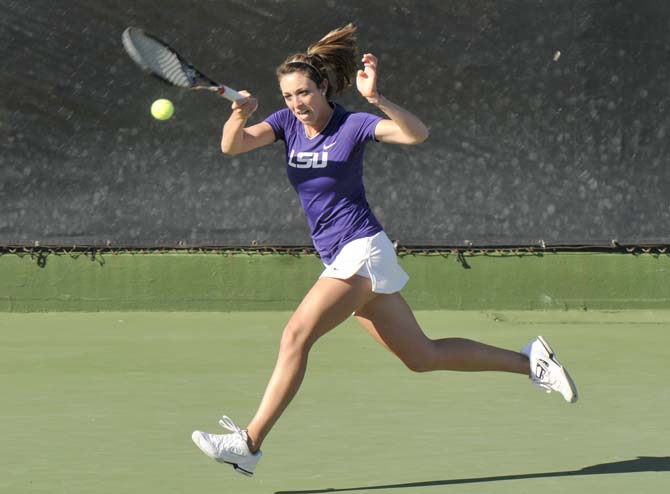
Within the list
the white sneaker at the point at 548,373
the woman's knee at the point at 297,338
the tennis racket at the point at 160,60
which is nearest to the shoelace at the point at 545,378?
the white sneaker at the point at 548,373

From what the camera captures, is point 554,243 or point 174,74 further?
point 554,243

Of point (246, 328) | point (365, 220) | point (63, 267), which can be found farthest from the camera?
point (63, 267)

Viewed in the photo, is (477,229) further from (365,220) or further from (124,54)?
(365,220)

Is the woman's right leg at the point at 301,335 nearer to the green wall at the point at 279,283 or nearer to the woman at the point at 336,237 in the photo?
the woman at the point at 336,237

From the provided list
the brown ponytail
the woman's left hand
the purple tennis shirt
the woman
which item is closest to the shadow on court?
the woman

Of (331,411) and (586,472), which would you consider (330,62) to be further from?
(586,472)

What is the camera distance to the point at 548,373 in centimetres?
475

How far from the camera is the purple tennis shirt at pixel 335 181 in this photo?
4.42 meters

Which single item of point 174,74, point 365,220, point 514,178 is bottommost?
point 365,220

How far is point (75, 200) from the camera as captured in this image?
794 centimetres

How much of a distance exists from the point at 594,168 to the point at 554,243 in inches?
18.8

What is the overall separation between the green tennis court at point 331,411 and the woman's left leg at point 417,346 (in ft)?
0.89

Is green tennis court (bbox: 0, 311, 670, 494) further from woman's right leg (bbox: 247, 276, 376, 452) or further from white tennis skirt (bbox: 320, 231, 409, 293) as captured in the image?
white tennis skirt (bbox: 320, 231, 409, 293)

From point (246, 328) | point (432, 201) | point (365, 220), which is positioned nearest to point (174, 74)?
point (365, 220)
